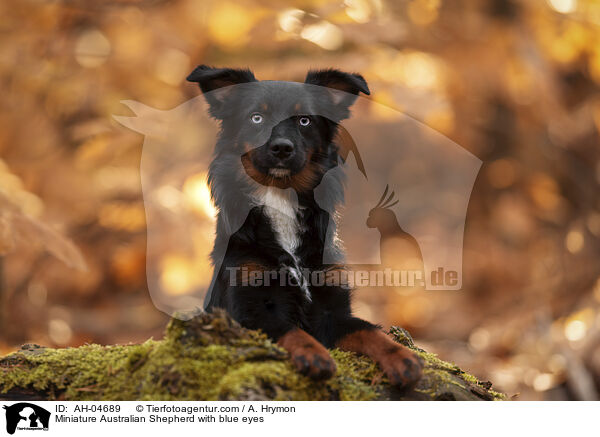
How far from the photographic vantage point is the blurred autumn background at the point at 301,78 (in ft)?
22.9

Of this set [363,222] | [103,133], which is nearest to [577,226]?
[363,222]

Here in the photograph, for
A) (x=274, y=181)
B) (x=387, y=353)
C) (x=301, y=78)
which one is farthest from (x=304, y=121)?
(x=301, y=78)

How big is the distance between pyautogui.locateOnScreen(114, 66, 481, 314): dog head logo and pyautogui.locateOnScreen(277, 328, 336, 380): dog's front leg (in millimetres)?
889

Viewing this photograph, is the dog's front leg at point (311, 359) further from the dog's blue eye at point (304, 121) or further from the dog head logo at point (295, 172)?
the dog's blue eye at point (304, 121)

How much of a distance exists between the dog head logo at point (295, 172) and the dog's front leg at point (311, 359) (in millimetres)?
889

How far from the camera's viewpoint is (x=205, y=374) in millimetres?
2734

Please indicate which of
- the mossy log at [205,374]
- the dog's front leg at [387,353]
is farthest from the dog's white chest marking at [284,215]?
the mossy log at [205,374]

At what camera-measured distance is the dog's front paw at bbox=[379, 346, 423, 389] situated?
2.93 m

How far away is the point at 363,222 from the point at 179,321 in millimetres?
4880

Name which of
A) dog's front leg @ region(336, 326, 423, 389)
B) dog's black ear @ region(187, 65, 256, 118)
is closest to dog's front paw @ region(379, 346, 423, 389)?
dog's front leg @ region(336, 326, 423, 389)

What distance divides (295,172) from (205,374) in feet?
4.99

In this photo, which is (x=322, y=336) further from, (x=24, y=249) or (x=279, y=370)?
(x=24, y=249)

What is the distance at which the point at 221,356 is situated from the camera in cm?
279
